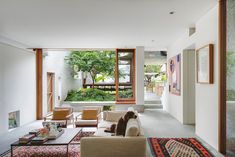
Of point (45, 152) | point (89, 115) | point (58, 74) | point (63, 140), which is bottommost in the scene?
point (45, 152)

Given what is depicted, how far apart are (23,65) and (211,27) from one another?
240 inches

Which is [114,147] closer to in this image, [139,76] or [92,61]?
[139,76]

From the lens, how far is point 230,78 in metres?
3.55

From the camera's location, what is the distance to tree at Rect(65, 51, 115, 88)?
11758 millimetres

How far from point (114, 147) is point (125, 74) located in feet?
20.0

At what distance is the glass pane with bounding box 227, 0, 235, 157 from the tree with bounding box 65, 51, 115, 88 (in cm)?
874

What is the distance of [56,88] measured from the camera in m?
10.1

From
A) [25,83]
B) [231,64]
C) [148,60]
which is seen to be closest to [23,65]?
[25,83]

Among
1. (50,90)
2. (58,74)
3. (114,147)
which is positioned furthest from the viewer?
(58,74)

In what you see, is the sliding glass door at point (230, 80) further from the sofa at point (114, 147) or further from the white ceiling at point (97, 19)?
the sofa at point (114, 147)

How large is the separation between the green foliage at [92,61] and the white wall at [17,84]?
3.99m

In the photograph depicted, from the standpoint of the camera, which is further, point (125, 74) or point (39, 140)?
point (125, 74)

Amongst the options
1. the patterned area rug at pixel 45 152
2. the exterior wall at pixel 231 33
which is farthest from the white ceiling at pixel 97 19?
the patterned area rug at pixel 45 152

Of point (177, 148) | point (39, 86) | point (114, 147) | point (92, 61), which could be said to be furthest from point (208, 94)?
point (92, 61)
